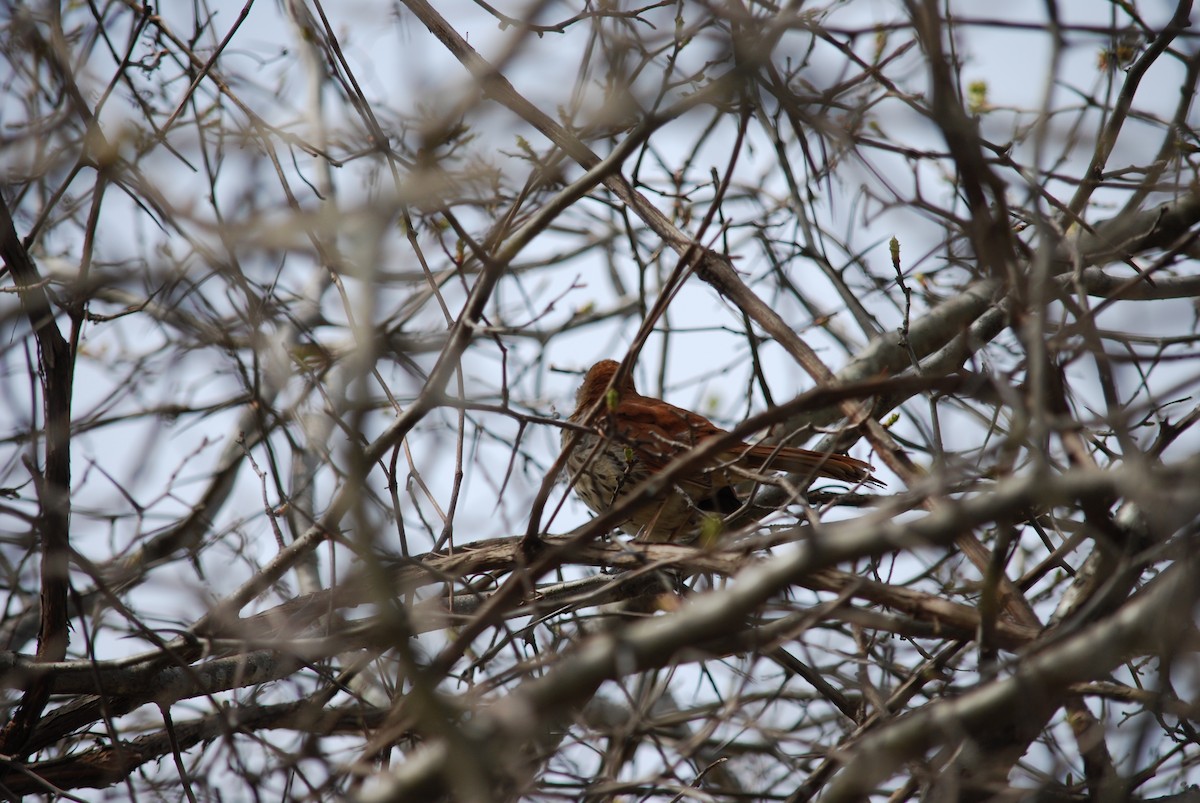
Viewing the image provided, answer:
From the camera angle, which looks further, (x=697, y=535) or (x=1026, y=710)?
(x=697, y=535)

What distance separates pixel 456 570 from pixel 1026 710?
1956 mm

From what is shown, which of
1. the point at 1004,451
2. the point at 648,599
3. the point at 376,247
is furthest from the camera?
the point at 648,599

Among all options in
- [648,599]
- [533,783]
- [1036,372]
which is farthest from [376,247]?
[648,599]

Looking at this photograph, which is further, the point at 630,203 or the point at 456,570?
the point at 630,203

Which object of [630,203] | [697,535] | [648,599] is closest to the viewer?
[630,203]

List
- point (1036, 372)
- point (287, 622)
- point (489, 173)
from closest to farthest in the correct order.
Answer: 1. point (1036, 372)
2. point (489, 173)
3. point (287, 622)

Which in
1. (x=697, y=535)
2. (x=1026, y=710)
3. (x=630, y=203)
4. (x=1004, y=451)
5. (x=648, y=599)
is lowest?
(x=1026, y=710)

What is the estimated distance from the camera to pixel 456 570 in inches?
138

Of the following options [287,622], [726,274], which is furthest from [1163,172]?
[287,622]

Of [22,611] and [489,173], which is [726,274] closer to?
[489,173]

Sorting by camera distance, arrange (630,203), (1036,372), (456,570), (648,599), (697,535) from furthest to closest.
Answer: (697,535) < (648,599) < (630,203) < (456,570) < (1036,372)

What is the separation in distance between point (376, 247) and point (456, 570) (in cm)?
187

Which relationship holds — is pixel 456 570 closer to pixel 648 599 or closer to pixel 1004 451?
pixel 648 599

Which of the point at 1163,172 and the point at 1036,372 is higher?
the point at 1163,172
